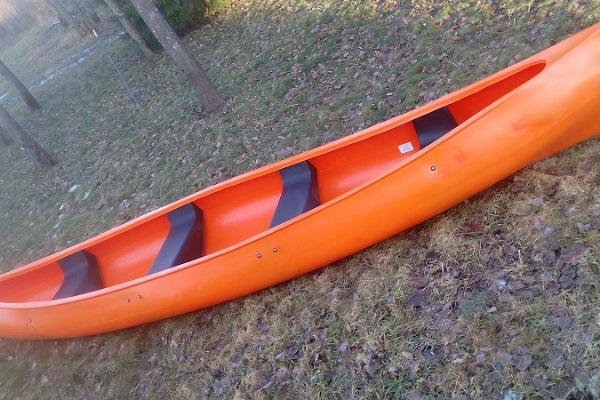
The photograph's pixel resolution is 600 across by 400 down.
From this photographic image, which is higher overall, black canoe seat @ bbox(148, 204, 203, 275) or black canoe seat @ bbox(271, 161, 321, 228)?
black canoe seat @ bbox(148, 204, 203, 275)

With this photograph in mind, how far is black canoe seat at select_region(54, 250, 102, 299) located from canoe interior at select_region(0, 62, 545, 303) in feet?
0.03

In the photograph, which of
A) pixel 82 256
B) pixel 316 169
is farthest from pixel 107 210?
pixel 316 169

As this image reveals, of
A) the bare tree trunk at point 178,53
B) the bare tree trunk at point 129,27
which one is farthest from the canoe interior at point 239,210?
the bare tree trunk at point 129,27

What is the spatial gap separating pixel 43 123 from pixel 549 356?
12.4 metres

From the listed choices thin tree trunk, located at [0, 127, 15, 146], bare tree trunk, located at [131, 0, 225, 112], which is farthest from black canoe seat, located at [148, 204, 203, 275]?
thin tree trunk, located at [0, 127, 15, 146]

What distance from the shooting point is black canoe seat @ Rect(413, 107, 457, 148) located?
425 centimetres

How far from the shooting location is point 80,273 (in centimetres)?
518

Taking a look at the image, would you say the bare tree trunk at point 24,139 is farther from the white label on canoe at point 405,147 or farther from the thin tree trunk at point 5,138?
the white label on canoe at point 405,147

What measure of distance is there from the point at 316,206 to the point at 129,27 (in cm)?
849

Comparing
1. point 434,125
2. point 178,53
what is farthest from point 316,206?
point 178,53

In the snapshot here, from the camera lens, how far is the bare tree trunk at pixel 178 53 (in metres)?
7.15

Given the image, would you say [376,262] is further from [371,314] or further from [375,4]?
[375,4]

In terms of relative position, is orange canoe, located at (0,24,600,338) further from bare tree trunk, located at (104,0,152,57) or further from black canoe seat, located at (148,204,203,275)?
bare tree trunk, located at (104,0,152,57)

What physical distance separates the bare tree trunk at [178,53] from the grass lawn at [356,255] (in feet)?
1.00
